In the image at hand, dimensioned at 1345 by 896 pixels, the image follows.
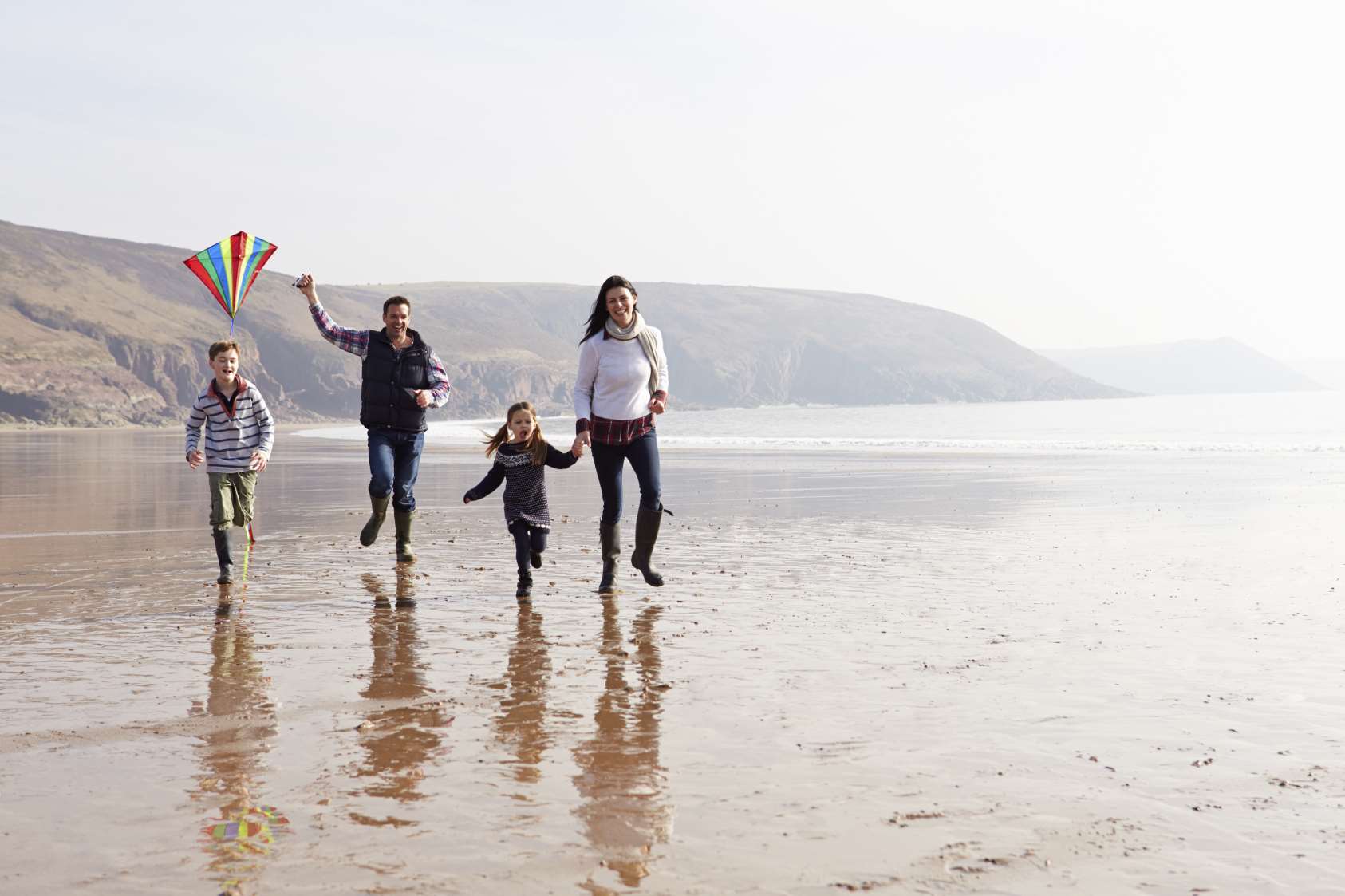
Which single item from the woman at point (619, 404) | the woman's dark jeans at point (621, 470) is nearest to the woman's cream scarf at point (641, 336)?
the woman at point (619, 404)

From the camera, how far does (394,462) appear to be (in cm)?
956

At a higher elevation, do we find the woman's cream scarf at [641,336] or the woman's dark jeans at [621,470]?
the woman's cream scarf at [641,336]

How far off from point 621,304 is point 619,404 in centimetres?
66

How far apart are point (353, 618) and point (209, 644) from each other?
3.34 feet

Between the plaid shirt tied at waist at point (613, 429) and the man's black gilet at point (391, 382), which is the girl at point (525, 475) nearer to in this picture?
the plaid shirt tied at waist at point (613, 429)

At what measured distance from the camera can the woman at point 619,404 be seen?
8.37m

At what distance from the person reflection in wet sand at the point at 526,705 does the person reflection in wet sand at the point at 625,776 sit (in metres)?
0.17

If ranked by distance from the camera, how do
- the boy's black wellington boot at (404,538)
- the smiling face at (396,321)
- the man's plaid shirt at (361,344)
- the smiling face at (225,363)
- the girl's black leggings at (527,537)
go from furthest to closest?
the boy's black wellington boot at (404,538), the man's plaid shirt at (361,344), the smiling face at (396,321), the girl's black leggings at (527,537), the smiling face at (225,363)

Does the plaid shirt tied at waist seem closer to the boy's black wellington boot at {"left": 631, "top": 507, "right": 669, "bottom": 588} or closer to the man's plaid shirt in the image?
the boy's black wellington boot at {"left": 631, "top": 507, "right": 669, "bottom": 588}

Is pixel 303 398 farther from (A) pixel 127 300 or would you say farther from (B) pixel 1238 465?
(B) pixel 1238 465

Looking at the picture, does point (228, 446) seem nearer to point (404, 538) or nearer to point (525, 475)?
point (404, 538)

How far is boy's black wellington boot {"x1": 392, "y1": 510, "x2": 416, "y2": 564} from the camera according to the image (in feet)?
31.8

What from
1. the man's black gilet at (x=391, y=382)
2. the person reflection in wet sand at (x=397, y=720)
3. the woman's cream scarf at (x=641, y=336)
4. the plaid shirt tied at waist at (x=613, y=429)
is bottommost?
the person reflection in wet sand at (x=397, y=720)

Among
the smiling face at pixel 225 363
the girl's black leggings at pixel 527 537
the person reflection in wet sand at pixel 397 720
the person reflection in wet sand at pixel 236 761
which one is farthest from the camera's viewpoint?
the girl's black leggings at pixel 527 537
